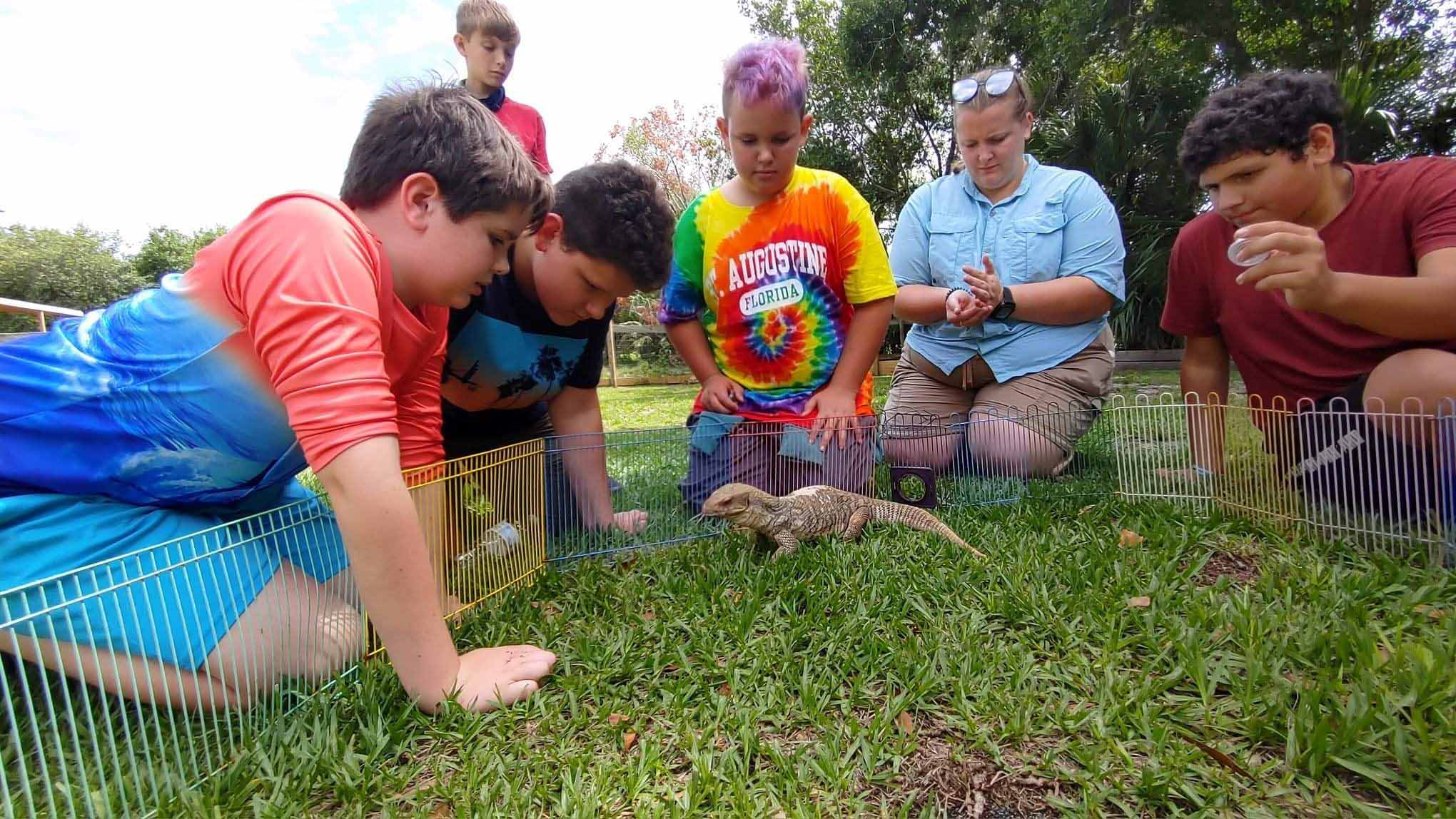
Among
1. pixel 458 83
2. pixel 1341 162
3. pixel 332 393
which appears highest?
pixel 458 83

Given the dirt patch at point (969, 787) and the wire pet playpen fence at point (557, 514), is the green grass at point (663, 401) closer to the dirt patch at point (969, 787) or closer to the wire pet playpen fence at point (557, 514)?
the wire pet playpen fence at point (557, 514)

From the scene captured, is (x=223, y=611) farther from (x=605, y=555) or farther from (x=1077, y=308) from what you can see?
(x=1077, y=308)

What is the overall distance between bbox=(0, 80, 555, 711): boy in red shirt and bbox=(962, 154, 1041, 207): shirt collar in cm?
268

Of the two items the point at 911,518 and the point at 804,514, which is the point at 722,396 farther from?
the point at 911,518

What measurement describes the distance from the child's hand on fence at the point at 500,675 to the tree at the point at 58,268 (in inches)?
900

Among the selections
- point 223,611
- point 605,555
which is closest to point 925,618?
point 605,555

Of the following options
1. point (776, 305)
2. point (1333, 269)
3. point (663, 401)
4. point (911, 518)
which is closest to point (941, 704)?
point (911, 518)

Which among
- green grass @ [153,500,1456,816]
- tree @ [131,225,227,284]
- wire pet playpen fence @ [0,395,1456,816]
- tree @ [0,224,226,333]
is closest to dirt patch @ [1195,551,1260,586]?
green grass @ [153,500,1456,816]

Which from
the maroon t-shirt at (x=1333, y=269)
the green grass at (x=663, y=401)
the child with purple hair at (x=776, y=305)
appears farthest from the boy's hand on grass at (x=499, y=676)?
the green grass at (x=663, y=401)

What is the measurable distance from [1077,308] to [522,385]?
2782 millimetres

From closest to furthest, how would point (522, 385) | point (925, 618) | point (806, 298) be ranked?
point (925, 618) < point (522, 385) < point (806, 298)

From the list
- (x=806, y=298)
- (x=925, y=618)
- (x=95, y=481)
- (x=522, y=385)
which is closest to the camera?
(x=95, y=481)

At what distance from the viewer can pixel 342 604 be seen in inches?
73.7

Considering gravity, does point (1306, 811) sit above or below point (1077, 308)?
below
